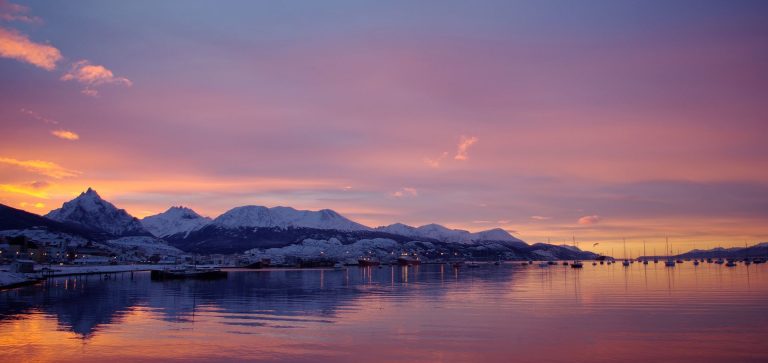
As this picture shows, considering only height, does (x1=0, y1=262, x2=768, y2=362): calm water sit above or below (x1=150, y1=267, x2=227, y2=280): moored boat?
above

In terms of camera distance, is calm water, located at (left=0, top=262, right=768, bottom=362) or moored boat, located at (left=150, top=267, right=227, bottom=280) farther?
moored boat, located at (left=150, top=267, right=227, bottom=280)

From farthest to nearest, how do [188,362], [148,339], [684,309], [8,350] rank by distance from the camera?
1. [684,309]
2. [148,339]
3. [8,350]
4. [188,362]

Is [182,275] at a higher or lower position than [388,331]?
lower

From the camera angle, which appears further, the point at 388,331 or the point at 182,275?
the point at 182,275

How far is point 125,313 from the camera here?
157 feet

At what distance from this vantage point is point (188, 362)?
27359mm

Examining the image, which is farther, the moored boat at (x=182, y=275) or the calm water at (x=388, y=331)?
the moored boat at (x=182, y=275)

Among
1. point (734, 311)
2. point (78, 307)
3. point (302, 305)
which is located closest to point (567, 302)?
point (734, 311)

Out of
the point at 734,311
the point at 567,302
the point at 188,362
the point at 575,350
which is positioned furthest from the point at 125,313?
the point at 734,311

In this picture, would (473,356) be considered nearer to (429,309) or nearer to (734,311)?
(429,309)

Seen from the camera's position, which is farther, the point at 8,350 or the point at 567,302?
the point at 567,302

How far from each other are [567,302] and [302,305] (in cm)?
2765

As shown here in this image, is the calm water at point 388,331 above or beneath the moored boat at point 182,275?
above

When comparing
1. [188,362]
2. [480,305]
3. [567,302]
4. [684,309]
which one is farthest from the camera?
[567,302]
